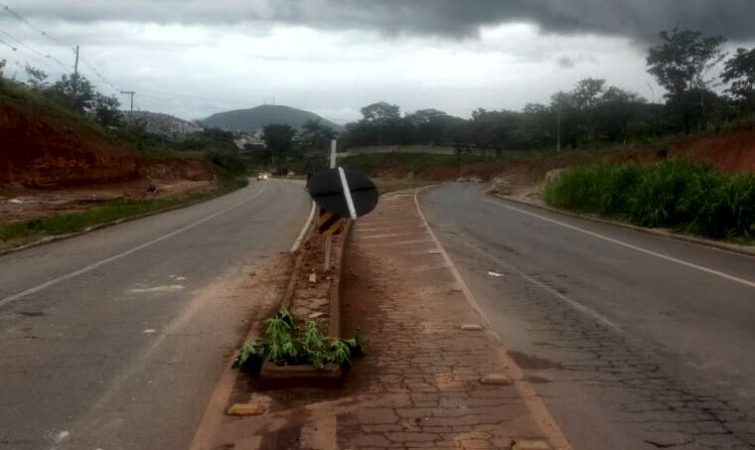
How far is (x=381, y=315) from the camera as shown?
10.2 meters

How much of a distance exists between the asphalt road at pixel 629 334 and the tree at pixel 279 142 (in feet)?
410

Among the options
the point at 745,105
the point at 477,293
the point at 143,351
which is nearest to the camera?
the point at 143,351

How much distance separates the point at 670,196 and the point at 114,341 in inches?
817

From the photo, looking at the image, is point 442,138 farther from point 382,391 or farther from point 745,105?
point 382,391

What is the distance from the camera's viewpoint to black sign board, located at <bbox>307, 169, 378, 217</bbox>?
11695mm

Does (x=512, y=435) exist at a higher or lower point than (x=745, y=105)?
lower

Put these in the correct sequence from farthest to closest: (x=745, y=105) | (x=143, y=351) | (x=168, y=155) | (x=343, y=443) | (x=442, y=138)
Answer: (x=442, y=138)
(x=168, y=155)
(x=745, y=105)
(x=143, y=351)
(x=343, y=443)

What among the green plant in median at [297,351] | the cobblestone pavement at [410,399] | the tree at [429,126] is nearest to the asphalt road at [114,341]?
the green plant in median at [297,351]

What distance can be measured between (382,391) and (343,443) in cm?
124

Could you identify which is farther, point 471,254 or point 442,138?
point 442,138

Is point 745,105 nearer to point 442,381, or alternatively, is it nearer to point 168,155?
point 168,155

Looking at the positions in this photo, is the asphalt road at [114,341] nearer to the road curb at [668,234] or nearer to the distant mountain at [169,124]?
the road curb at [668,234]

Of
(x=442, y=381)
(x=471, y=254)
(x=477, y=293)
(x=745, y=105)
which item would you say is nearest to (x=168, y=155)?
(x=745, y=105)

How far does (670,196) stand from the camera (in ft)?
84.8
